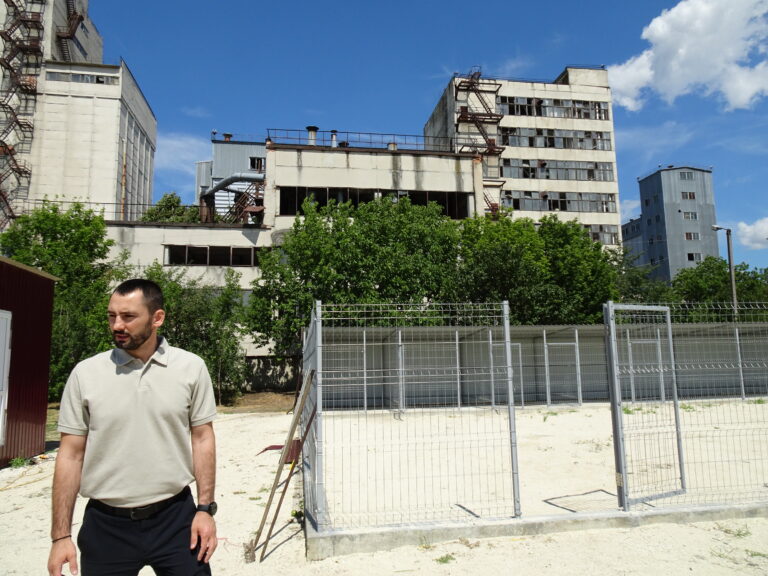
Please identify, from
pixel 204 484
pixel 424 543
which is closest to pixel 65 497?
pixel 204 484

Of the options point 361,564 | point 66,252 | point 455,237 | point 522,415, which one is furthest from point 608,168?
point 361,564

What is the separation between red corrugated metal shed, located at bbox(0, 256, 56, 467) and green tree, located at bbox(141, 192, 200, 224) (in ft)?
110

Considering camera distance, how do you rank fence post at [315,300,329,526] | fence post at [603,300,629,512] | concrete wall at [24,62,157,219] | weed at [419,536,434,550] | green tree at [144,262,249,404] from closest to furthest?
fence post at [315,300,329,526] < weed at [419,536,434,550] < fence post at [603,300,629,512] < green tree at [144,262,249,404] < concrete wall at [24,62,157,219]

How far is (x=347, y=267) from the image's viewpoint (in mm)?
24484

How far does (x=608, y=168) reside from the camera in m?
52.6

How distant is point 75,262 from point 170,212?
18686mm

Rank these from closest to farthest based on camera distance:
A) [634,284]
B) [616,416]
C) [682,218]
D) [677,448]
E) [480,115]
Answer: [616,416]
[677,448]
[634,284]
[480,115]
[682,218]

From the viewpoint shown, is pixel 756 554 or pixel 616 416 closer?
pixel 756 554

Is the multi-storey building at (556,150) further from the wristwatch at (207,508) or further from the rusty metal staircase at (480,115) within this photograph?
the wristwatch at (207,508)

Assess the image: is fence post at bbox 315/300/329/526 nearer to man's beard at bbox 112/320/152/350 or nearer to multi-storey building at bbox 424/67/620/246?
man's beard at bbox 112/320/152/350

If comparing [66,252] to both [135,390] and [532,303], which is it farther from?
[135,390]

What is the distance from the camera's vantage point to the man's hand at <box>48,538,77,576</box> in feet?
8.25

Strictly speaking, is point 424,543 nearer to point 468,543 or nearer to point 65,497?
point 468,543

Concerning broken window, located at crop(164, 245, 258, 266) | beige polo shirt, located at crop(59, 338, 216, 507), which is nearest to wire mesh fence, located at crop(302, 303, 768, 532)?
beige polo shirt, located at crop(59, 338, 216, 507)
